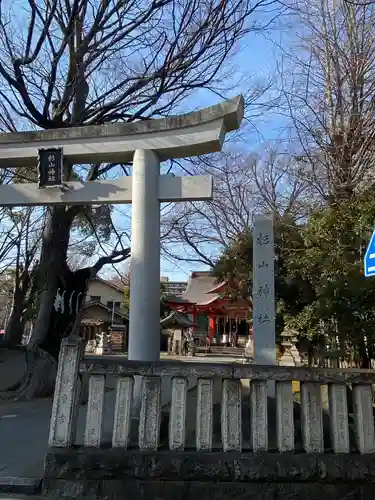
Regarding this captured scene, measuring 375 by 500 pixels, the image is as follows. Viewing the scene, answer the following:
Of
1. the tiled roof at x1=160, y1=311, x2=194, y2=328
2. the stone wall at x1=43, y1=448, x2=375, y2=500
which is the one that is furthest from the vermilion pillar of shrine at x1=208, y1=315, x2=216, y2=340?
the stone wall at x1=43, y1=448, x2=375, y2=500

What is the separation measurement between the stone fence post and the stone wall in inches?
5.3

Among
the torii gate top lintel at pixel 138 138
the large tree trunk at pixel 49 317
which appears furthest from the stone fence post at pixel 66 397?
the large tree trunk at pixel 49 317

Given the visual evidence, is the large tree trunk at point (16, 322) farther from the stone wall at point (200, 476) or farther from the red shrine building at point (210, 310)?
the stone wall at point (200, 476)

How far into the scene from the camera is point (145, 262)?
6520 millimetres

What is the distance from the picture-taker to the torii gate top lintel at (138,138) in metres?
6.91

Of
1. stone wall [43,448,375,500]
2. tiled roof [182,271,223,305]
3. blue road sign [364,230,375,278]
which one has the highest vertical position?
tiled roof [182,271,223,305]

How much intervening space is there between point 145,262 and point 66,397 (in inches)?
94.7

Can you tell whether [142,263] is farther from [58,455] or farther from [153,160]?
[58,455]

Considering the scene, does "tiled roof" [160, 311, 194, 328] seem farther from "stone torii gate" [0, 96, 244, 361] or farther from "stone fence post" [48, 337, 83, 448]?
"stone fence post" [48, 337, 83, 448]

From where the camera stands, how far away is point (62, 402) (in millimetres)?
4555

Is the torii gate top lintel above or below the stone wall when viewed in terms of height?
above

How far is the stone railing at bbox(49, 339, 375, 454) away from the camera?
14.8ft

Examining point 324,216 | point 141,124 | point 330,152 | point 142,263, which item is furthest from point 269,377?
point 330,152

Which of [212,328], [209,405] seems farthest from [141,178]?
[212,328]
